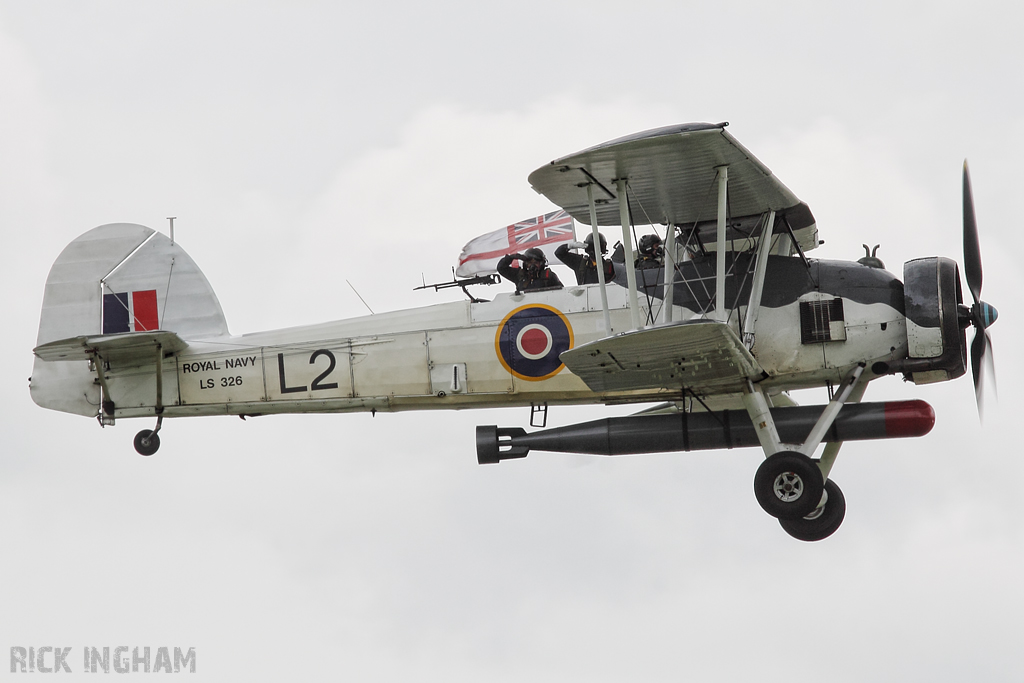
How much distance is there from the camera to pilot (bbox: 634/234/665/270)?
13.1 m

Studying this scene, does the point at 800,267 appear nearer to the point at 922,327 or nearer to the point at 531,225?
the point at 922,327

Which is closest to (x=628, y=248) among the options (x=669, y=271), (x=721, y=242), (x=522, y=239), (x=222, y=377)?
(x=721, y=242)

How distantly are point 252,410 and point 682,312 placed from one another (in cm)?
467

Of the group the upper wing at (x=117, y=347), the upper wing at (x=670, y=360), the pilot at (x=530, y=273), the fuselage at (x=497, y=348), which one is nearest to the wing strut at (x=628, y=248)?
the upper wing at (x=670, y=360)

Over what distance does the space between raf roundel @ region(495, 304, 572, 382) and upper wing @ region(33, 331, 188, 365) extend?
142 inches

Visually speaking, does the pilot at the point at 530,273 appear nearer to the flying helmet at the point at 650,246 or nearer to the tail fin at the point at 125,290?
the flying helmet at the point at 650,246

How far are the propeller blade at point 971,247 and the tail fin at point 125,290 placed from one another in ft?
26.0

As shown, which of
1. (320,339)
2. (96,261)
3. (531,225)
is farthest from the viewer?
(531,225)

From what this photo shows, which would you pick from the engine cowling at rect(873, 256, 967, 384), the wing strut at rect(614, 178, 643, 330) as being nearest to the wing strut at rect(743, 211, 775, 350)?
the wing strut at rect(614, 178, 643, 330)

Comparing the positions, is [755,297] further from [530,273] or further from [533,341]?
[530,273]

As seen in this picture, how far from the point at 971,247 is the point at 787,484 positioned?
10.4 feet

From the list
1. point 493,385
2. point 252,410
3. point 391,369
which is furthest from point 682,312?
point 252,410

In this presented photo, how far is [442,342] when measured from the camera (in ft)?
41.7

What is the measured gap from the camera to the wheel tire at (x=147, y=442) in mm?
13242
